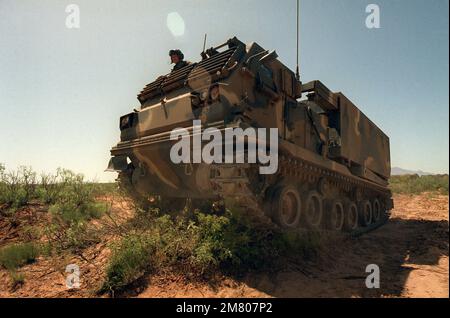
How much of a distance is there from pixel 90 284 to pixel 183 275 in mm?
1355

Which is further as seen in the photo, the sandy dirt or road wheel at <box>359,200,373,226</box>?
road wheel at <box>359,200,373,226</box>

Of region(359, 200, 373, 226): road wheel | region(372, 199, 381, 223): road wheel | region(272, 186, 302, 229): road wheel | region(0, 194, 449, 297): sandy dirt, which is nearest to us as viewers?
region(0, 194, 449, 297): sandy dirt

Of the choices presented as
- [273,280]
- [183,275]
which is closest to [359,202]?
[273,280]

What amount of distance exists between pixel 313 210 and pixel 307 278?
8.34 feet

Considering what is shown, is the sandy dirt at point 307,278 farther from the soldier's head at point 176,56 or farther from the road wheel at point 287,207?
the soldier's head at point 176,56

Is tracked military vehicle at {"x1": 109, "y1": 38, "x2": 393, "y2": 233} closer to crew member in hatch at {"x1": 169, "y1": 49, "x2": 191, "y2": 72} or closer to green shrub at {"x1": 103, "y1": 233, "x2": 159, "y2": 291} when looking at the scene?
crew member in hatch at {"x1": 169, "y1": 49, "x2": 191, "y2": 72}

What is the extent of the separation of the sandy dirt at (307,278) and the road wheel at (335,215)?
0.56 m

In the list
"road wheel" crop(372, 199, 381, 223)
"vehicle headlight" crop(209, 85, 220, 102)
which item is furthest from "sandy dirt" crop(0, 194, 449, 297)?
"road wheel" crop(372, 199, 381, 223)

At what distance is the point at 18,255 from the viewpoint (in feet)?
18.0

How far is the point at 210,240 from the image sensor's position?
4621 mm

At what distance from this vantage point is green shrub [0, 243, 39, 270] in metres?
5.36

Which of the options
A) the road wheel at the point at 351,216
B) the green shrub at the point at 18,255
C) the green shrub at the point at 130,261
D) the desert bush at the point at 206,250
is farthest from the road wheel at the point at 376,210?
the green shrub at the point at 18,255

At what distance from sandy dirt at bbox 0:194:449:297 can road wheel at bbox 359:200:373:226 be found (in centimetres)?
259

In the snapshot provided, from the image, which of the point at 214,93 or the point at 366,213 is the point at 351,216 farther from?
the point at 214,93
